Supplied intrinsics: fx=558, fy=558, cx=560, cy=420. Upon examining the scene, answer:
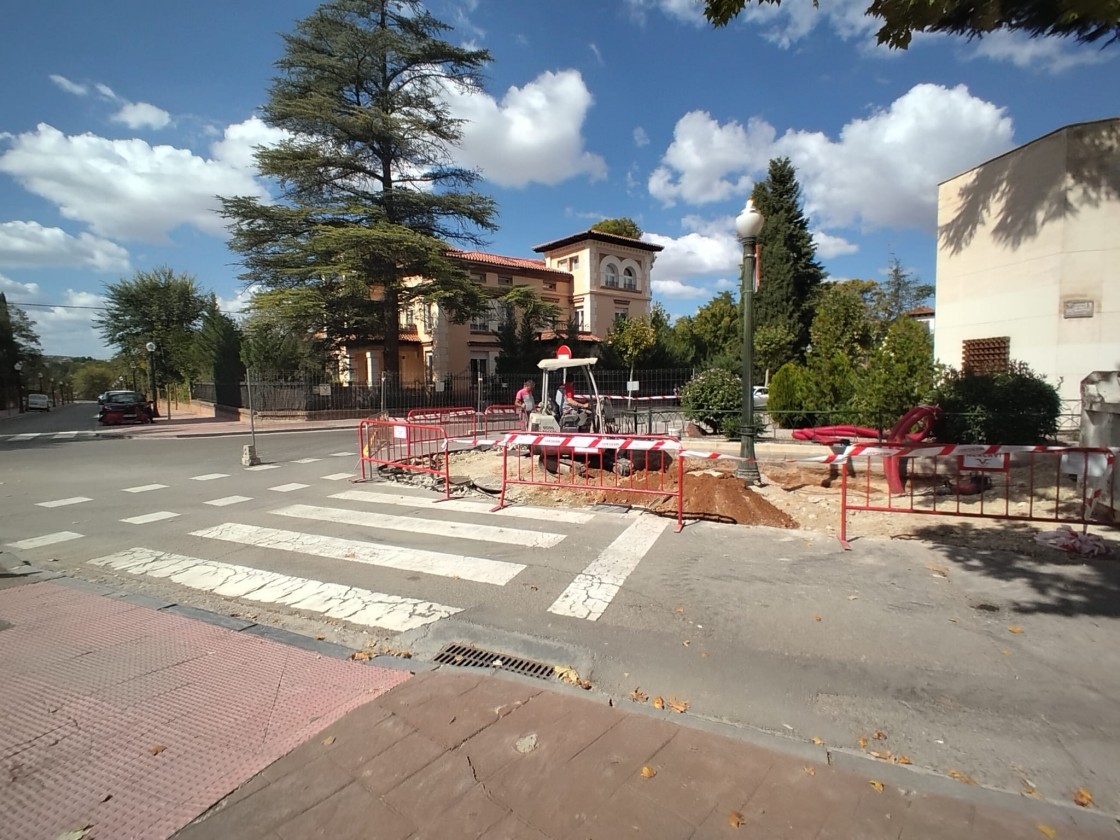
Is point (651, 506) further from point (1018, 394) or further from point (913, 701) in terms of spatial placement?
point (1018, 394)

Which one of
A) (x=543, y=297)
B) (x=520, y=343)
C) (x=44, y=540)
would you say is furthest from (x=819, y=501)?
(x=543, y=297)

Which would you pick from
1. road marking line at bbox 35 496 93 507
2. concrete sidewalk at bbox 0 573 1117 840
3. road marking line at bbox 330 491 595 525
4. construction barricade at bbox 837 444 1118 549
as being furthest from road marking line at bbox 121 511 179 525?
construction barricade at bbox 837 444 1118 549

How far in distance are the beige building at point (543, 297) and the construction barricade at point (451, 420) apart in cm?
2073

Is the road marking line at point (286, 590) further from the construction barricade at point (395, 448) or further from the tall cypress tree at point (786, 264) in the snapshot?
the tall cypress tree at point (786, 264)

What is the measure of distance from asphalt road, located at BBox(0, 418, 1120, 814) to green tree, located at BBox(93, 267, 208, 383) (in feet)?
141

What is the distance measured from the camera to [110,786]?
2.61 meters

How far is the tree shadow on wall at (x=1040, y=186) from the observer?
11.8 m

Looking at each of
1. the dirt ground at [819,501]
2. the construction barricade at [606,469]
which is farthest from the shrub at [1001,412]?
the construction barricade at [606,469]

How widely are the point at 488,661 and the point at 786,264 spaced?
3026 centimetres

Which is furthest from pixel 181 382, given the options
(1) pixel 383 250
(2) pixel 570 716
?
(2) pixel 570 716

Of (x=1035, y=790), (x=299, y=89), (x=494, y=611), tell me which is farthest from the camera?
(x=299, y=89)

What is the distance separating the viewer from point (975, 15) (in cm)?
499

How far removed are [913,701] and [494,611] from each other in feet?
9.72

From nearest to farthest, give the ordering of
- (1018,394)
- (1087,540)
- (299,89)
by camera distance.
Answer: (1087,540), (1018,394), (299,89)
